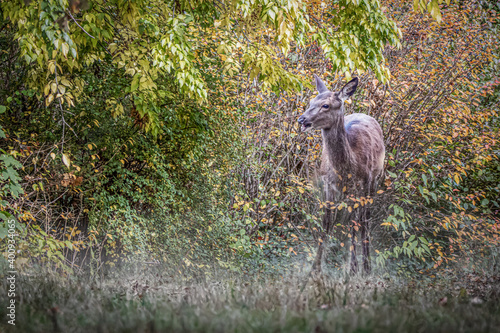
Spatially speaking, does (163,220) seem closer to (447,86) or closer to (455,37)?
(447,86)

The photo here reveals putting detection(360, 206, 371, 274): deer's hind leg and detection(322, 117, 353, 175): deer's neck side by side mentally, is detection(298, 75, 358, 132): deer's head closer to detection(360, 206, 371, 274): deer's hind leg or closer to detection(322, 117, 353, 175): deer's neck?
detection(322, 117, 353, 175): deer's neck

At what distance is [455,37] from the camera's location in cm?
758

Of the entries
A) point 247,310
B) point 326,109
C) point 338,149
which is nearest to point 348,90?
point 326,109

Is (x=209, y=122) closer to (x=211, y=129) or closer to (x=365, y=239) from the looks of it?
(x=211, y=129)

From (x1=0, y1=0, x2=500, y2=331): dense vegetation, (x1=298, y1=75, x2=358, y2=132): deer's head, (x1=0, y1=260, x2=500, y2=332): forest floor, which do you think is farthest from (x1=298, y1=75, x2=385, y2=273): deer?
(x1=0, y1=260, x2=500, y2=332): forest floor

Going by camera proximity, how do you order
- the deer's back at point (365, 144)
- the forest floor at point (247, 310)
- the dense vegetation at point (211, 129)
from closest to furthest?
the forest floor at point (247, 310), the dense vegetation at point (211, 129), the deer's back at point (365, 144)

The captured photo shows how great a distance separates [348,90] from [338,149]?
0.85 m

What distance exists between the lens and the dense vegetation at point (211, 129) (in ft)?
13.9

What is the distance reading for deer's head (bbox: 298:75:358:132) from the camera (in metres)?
5.36

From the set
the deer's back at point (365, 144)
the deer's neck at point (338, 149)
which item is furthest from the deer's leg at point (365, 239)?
the deer's neck at point (338, 149)

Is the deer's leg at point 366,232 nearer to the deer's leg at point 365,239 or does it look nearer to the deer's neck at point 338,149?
the deer's leg at point 365,239

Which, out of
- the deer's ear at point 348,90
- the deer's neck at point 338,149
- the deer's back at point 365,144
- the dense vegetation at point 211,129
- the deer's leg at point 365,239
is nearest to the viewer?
the dense vegetation at point 211,129

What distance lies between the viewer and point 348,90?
5.41m

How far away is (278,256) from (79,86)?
3985 mm
